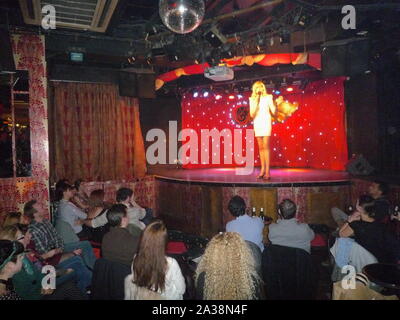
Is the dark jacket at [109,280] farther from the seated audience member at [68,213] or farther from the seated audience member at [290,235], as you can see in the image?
the seated audience member at [68,213]

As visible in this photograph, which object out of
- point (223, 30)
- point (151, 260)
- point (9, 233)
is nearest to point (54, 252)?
point (9, 233)

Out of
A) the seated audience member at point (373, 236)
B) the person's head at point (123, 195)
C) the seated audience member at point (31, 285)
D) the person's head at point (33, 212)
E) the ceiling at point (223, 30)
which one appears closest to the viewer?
the seated audience member at point (31, 285)

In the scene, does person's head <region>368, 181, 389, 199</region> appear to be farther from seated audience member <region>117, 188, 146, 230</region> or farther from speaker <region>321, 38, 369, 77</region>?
seated audience member <region>117, 188, 146, 230</region>

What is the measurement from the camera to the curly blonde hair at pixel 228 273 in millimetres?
2156

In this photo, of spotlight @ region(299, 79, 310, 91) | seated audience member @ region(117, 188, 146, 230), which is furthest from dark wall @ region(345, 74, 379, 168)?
seated audience member @ region(117, 188, 146, 230)

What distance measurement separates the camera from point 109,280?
2.66 metres

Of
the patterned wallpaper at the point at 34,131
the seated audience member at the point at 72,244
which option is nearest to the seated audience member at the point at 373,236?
the seated audience member at the point at 72,244

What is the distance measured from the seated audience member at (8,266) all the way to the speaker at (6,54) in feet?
9.71

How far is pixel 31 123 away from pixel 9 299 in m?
→ 3.87

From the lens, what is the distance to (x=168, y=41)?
6207 millimetres

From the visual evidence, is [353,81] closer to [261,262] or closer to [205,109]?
[205,109]

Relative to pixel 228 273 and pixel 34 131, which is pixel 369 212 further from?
pixel 34 131

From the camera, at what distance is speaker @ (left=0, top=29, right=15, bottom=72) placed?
4.55 meters

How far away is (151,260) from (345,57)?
5.26 metres
